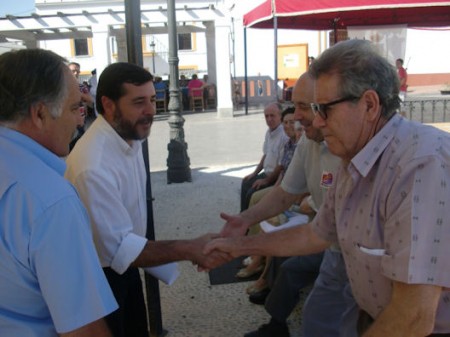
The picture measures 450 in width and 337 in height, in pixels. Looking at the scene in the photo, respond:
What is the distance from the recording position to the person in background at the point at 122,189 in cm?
226

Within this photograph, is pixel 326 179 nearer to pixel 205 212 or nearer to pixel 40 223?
pixel 40 223

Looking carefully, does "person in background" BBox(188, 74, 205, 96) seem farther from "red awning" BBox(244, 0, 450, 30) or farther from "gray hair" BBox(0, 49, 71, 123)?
"gray hair" BBox(0, 49, 71, 123)

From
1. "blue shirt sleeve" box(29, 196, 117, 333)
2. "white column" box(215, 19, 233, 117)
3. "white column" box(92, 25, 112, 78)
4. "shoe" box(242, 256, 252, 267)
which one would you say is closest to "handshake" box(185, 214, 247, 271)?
"blue shirt sleeve" box(29, 196, 117, 333)

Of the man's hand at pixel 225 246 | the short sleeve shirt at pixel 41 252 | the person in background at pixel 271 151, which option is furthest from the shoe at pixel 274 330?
the person in background at pixel 271 151

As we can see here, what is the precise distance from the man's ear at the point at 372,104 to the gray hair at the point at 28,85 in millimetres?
958

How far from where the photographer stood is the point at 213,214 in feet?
21.1

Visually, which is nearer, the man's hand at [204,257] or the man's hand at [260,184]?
the man's hand at [204,257]

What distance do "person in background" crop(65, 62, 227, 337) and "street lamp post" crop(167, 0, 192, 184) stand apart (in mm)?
5278

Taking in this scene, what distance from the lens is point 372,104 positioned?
1665 mm

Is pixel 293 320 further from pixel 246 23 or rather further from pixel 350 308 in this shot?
pixel 246 23

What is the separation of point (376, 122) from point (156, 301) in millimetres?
2274

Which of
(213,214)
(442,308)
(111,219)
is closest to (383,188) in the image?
(442,308)

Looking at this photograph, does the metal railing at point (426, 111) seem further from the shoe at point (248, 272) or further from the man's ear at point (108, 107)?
the man's ear at point (108, 107)

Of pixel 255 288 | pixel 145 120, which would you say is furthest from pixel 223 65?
pixel 145 120
